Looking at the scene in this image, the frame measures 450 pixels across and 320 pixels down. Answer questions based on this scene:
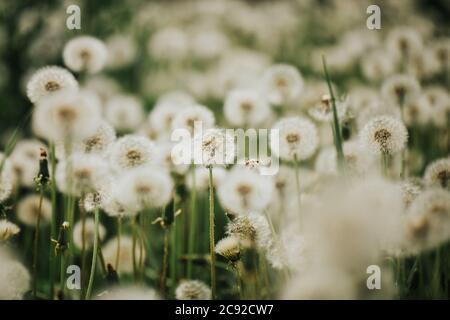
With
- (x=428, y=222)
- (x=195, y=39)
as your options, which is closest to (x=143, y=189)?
(x=428, y=222)

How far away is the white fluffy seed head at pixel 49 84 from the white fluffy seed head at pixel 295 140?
1.67 feet

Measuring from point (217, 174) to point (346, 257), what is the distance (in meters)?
0.63

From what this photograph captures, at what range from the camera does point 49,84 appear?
104 centimetres

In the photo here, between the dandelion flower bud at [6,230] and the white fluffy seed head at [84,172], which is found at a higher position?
the white fluffy seed head at [84,172]

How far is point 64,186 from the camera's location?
1.01 meters

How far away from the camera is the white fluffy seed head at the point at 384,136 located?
1021mm

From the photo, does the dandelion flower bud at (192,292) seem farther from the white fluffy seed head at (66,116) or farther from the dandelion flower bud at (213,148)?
the white fluffy seed head at (66,116)

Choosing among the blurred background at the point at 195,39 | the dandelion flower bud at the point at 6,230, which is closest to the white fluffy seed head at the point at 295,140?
the dandelion flower bud at the point at 6,230

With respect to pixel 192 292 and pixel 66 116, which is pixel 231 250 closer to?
pixel 192 292

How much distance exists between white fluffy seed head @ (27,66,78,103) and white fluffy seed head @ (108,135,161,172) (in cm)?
17

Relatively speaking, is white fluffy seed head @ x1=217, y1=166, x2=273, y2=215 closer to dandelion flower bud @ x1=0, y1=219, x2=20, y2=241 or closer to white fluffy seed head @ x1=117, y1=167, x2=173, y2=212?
white fluffy seed head @ x1=117, y1=167, x2=173, y2=212

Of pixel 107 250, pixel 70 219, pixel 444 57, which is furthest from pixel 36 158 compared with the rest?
pixel 444 57

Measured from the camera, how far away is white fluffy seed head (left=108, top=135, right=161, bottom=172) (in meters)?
1.01

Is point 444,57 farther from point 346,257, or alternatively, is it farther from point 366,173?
point 346,257
